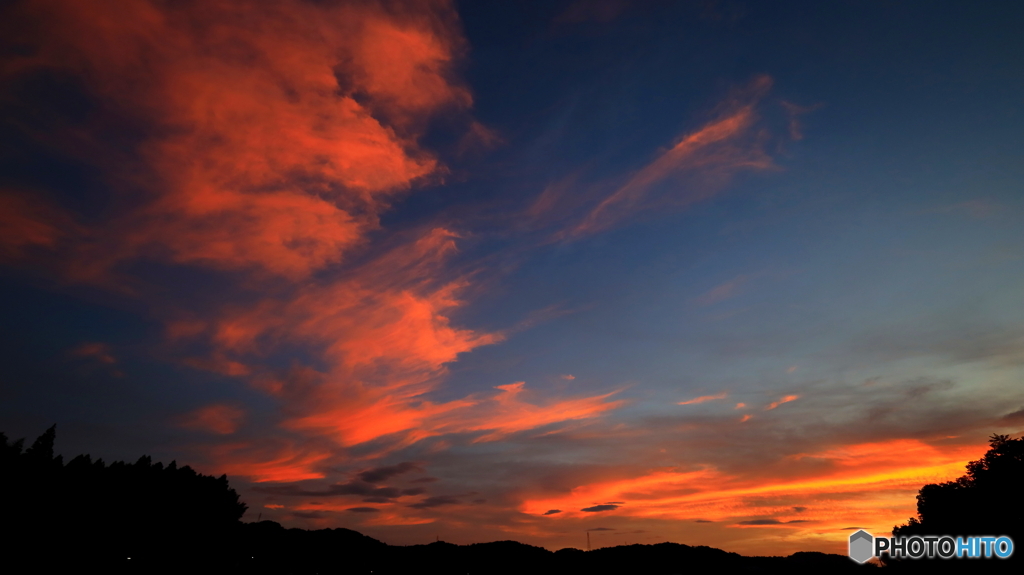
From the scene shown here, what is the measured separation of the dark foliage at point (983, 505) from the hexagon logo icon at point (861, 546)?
13.2ft

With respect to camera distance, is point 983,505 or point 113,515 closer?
point 983,505

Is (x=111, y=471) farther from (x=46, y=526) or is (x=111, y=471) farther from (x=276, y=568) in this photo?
(x=276, y=568)

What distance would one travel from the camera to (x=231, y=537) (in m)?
128

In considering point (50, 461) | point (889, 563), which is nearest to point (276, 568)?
point (50, 461)

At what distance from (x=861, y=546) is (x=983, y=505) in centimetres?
1808

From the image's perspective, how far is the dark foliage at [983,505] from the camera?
7525cm

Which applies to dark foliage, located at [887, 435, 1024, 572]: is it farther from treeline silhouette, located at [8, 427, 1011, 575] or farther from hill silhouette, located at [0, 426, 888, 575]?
hill silhouette, located at [0, 426, 888, 575]

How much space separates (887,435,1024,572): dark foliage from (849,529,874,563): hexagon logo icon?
13.2 ft

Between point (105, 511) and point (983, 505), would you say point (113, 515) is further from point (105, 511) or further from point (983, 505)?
point (983, 505)

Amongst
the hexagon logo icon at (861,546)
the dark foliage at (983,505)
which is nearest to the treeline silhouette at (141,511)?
the dark foliage at (983,505)

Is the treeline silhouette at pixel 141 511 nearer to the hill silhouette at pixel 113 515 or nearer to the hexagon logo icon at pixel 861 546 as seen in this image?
the hill silhouette at pixel 113 515

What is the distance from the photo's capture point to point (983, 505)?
79.3m

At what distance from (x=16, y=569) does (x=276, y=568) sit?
438ft

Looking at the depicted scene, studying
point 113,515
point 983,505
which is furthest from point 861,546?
point 113,515
